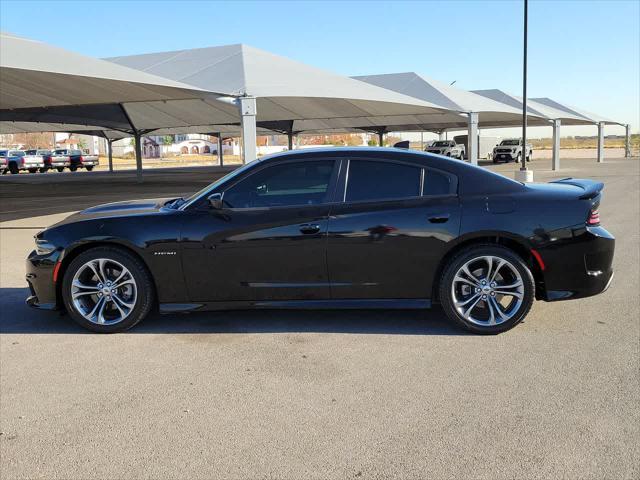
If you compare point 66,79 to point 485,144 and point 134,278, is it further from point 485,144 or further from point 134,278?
point 485,144

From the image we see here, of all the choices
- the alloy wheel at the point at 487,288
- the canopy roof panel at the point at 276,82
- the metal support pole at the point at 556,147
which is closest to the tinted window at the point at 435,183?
the alloy wheel at the point at 487,288

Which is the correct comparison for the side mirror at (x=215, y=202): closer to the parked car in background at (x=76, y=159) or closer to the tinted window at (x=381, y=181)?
the tinted window at (x=381, y=181)

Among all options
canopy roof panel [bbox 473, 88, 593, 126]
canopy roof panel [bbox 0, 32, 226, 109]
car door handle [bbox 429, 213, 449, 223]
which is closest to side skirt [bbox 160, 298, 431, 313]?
car door handle [bbox 429, 213, 449, 223]

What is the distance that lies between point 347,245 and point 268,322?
107cm

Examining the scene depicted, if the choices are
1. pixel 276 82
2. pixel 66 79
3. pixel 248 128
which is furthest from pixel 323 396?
pixel 276 82

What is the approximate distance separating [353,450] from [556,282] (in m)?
2.64

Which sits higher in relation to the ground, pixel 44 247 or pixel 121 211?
pixel 121 211

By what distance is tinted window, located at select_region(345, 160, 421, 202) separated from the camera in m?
5.07

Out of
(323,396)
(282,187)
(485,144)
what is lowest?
(323,396)

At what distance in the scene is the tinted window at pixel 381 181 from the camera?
507cm

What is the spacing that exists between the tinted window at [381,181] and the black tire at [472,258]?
653mm

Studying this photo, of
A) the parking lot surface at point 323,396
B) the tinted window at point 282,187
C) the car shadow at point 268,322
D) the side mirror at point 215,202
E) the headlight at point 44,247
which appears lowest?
the parking lot surface at point 323,396

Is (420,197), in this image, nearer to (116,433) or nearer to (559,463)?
(559,463)

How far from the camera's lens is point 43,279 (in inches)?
207
